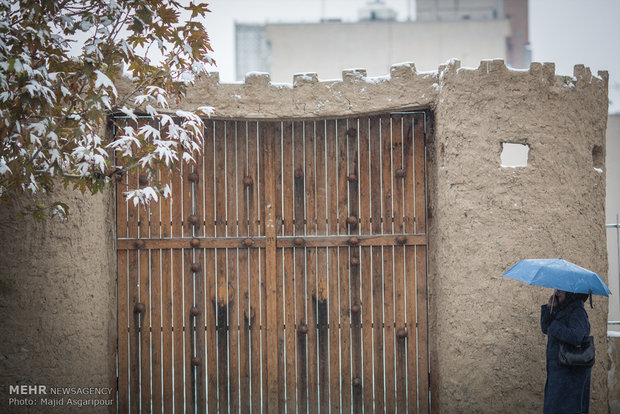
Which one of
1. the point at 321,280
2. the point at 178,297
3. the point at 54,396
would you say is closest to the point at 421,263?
the point at 321,280

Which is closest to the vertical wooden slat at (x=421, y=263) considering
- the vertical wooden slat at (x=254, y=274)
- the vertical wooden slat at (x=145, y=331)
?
the vertical wooden slat at (x=254, y=274)

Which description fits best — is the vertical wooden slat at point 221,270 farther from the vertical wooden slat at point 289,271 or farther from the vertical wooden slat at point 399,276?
the vertical wooden slat at point 399,276

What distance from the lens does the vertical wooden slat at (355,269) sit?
14.8 feet

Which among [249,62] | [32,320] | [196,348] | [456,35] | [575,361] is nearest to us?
[575,361]

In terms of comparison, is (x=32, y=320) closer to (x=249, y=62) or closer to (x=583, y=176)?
(x=583, y=176)

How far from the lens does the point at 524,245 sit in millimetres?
4121

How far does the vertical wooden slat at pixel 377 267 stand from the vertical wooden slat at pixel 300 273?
1.92ft

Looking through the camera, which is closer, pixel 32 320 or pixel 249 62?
pixel 32 320

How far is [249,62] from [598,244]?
16591 mm

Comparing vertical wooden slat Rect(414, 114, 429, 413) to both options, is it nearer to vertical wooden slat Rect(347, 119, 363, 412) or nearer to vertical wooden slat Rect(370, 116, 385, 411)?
vertical wooden slat Rect(370, 116, 385, 411)

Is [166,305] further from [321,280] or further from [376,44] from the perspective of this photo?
[376,44]

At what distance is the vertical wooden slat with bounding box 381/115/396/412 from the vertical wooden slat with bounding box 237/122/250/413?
1.15 metres

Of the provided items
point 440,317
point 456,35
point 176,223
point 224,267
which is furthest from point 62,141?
point 456,35

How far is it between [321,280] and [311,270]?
119mm
